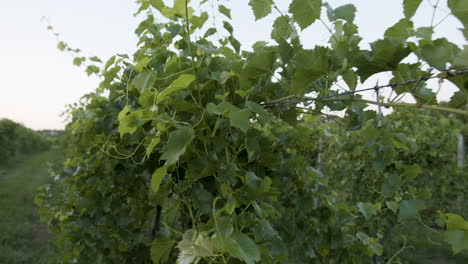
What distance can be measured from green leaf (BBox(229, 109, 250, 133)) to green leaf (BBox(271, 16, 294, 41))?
322mm

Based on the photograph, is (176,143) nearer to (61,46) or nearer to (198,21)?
(198,21)

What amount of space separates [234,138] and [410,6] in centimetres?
51

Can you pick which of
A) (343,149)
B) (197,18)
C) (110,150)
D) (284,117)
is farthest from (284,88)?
(343,149)

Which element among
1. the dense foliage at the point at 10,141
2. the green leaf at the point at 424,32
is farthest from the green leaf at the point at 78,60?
the dense foliage at the point at 10,141

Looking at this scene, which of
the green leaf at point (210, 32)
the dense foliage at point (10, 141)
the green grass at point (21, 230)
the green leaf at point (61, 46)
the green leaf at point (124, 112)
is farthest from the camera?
the dense foliage at point (10, 141)

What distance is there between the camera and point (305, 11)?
0.80 meters

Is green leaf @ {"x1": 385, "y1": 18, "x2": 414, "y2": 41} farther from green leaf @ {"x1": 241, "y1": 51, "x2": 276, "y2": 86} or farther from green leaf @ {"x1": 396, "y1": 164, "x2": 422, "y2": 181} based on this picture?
green leaf @ {"x1": 396, "y1": 164, "x2": 422, "y2": 181}

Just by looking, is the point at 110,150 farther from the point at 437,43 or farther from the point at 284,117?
the point at 437,43

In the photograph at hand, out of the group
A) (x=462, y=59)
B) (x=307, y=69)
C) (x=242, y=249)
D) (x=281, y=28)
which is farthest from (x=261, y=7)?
(x=242, y=249)

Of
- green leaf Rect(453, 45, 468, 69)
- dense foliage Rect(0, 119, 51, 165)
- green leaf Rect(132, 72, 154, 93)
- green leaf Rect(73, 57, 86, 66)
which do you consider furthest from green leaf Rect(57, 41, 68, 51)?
dense foliage Rect(0, 119, 51, 165)

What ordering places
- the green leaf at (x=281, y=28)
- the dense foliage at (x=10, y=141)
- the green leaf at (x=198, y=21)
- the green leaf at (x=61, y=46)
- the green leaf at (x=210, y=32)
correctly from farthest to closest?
1. the dense foliage at (x=10, y=141)
2. the green leaf at (x=61, y=46)
3. the green leaf at (x=210, y=32)
4. the green leaf at (x=198, y=21)
5. the green leaf at (x=281, y=28)

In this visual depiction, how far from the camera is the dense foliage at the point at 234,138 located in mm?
788

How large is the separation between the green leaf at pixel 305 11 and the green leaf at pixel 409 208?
0.69 metres

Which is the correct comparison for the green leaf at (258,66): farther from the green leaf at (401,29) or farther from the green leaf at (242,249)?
the green leaf at (242,249)
